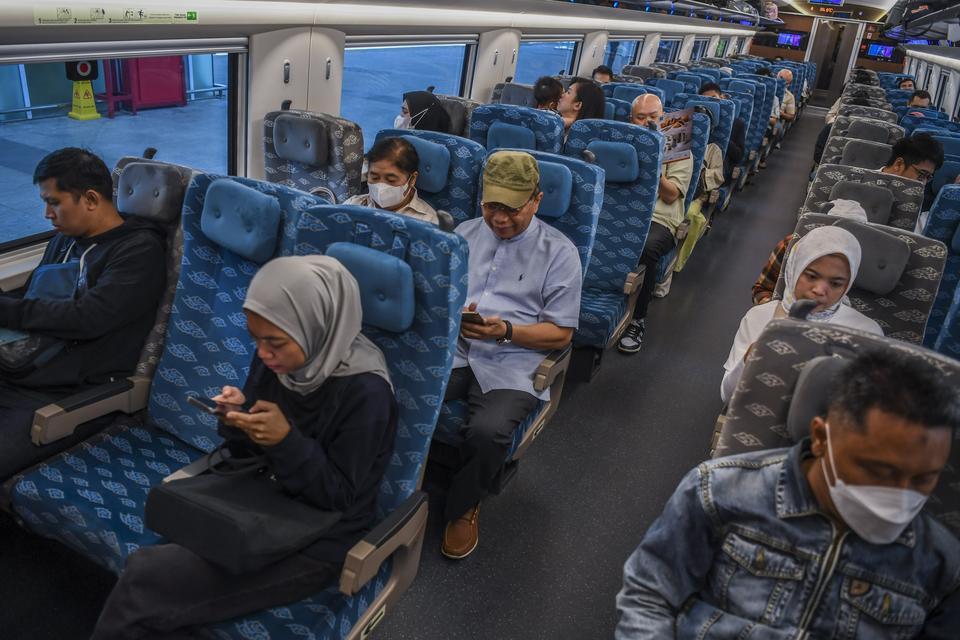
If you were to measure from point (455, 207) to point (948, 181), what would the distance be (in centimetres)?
396

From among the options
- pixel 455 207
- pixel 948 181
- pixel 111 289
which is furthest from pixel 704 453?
pixel 948 181

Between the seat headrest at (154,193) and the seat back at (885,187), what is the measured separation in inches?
114

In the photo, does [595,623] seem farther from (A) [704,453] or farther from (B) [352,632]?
(A) [704,453]

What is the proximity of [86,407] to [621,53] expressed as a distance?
49.2 feet

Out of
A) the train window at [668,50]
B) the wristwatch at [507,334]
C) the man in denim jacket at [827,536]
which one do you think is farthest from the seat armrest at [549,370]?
the train window at [668,50]

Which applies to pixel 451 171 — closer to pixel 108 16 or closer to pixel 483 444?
pixel 483 444

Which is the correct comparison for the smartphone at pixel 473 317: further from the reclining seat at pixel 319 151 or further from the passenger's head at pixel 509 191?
the reclining seat at pixel 319 151

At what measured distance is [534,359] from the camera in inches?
111

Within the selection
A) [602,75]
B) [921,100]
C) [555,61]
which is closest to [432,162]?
[602,75]

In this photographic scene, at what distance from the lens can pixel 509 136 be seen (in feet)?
14.4

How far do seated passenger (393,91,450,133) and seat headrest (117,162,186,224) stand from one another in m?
2.65

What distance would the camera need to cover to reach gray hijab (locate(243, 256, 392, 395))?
1659 millimetres

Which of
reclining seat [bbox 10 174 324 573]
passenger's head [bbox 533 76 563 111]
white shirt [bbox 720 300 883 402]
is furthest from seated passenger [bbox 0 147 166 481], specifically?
passenger's head [bbox 533 76 563 111]

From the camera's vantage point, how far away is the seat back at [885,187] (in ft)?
11.8
